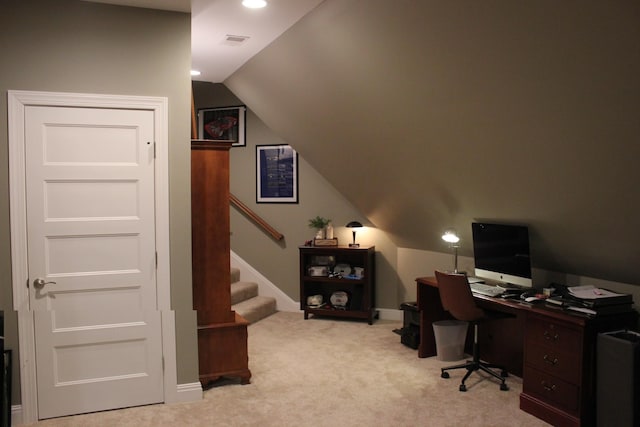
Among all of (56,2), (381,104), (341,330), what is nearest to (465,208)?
(381,104)

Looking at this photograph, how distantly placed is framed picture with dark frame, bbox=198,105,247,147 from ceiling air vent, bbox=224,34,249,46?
213cm

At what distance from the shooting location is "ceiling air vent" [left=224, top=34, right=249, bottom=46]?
4.09 metres

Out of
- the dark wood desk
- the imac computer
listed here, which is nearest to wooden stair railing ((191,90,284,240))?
the imac computer

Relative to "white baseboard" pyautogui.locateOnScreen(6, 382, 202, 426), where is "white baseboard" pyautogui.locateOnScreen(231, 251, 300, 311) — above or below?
above

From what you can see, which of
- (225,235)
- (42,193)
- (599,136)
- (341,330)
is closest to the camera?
(599,136)

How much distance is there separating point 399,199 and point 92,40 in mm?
2694

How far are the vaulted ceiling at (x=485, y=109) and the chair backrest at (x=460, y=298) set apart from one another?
55cm

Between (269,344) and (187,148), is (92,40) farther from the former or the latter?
(269,344)

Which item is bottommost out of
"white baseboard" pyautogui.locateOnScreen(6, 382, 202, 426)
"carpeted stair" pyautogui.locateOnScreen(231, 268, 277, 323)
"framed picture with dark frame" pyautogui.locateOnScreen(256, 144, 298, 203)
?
"white baseboard" pyautogui.locateOnScreen(6, 382, 202, 426)

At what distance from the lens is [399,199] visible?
15.6ft

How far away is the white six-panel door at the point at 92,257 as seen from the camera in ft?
11.0

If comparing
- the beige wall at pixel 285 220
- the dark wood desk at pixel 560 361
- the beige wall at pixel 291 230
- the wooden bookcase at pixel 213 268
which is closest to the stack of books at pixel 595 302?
the dark wood desk at pixel 560 361

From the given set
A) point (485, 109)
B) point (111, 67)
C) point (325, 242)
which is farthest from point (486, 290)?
point (111, 67)

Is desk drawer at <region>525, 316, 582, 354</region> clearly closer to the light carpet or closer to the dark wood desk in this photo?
the dark wood desk
